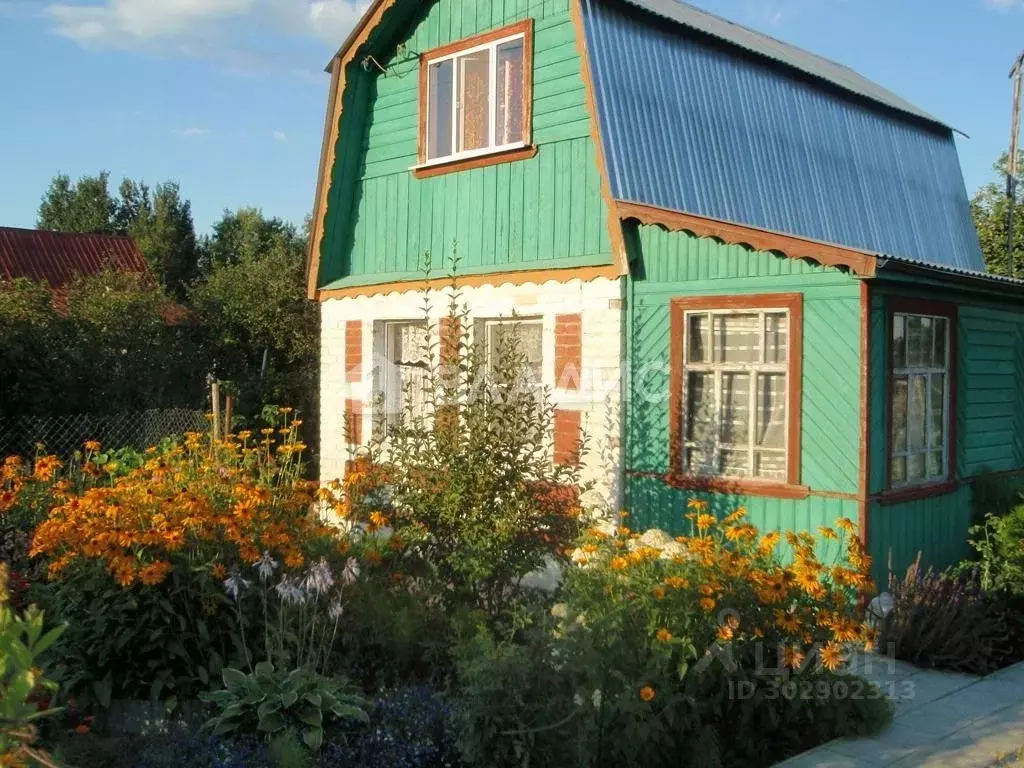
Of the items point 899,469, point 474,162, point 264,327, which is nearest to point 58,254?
point 264,327

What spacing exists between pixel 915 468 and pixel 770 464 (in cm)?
133

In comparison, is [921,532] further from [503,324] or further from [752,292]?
[503,324]

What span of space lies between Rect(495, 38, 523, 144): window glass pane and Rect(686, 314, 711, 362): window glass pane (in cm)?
303

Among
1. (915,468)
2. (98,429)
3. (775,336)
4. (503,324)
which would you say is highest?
(503,324)

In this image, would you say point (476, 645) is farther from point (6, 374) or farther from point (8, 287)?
point (8, 287)

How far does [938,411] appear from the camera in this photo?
8688mm

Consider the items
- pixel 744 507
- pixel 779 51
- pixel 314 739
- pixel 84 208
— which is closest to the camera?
pixel 314 739

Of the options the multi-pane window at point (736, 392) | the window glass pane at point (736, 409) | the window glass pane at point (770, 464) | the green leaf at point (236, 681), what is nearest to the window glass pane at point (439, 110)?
the multi-pane window at point (736, 392)

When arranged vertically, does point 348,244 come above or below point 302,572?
above

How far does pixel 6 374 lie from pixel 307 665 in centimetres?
859

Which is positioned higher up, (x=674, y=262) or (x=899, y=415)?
(x=674, y=262)

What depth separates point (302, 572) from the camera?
5.67m

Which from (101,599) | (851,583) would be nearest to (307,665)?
(101,599)

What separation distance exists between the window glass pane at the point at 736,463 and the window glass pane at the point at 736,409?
9 centimetres
